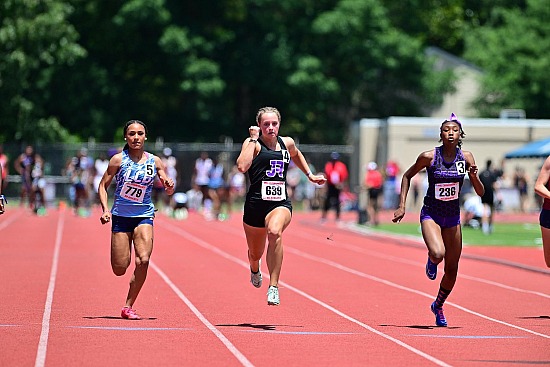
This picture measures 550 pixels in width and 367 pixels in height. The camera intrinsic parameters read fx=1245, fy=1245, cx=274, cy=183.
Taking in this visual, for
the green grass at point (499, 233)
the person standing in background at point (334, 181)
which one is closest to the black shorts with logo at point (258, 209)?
the green grass at point (499, 233)

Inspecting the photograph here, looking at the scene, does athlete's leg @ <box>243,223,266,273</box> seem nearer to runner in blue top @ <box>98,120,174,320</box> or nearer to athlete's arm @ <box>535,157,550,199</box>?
runner in blue top @ <box>98,120,174,320</box>

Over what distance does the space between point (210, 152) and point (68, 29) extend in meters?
7.59

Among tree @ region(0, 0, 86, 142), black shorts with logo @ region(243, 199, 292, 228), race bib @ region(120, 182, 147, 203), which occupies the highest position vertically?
tree @ region(0, 0, 86, 142)

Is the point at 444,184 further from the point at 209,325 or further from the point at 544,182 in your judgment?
the point at 209,325

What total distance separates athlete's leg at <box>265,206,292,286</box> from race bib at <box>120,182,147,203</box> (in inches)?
49.2

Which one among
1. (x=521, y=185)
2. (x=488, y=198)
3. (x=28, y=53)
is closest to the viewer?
(x=488, y=198)

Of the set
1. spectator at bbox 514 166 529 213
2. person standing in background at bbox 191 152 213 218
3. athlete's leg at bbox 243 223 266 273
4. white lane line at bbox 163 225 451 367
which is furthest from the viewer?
spectator at bbox 514 166 529 213

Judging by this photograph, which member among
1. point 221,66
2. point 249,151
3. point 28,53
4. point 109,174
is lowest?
point 109,174

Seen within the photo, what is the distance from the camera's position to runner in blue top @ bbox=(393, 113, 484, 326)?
11.9 metres

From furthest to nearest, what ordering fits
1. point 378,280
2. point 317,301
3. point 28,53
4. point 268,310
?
point 28,53
point 378,280
point 317,301
point 268,310

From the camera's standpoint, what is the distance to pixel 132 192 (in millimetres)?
11961

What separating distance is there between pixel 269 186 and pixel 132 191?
51.9 inches

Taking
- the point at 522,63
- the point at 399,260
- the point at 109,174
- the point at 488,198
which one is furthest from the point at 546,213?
the point at 522,63

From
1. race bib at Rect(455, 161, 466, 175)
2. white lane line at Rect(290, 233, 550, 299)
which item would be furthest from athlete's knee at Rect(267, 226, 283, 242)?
white lane line at Rect(290, 233, 550, 299)
